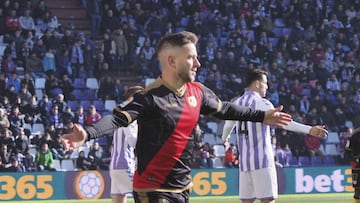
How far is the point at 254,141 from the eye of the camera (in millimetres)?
11789

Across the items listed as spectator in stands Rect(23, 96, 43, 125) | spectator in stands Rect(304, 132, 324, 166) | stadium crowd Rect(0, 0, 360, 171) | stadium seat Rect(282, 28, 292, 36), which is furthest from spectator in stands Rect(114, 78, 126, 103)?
stadium seat Rect(282, 28, 292, 36)

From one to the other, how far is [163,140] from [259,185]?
5146mm

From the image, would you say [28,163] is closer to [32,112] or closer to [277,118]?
[32,112]

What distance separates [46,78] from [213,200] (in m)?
7.21

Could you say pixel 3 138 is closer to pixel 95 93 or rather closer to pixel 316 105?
pixel 95 93

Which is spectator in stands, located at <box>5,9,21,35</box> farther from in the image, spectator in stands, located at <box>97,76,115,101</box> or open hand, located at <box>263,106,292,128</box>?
open hand, located at <box>263,106,292,128</box>

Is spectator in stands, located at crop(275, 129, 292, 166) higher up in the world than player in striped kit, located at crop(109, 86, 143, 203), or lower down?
higher up

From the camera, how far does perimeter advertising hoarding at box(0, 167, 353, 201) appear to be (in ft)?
67.1

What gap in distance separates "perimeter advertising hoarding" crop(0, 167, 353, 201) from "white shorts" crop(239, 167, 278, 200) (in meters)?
9.32

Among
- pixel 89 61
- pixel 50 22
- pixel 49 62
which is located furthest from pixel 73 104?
pixel 50 22

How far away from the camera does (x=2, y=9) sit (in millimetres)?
27125

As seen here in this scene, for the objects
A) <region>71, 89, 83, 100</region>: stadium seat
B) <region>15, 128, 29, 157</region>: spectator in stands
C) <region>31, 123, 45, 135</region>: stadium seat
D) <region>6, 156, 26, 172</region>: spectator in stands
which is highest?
<region>71, 89, 83, 100</region>: stadium seat

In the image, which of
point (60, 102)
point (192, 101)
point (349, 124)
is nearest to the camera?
point (192, 101)

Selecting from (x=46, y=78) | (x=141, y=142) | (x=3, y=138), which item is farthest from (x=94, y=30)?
(x=141, y=142)
